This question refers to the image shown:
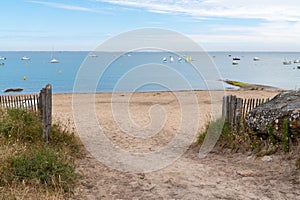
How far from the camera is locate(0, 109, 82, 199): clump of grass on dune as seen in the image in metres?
5.31

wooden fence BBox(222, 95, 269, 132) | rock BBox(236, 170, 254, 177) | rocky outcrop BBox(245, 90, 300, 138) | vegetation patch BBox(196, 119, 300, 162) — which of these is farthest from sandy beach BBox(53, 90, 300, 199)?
wooden fence BBox(222, 95, 269, 132)

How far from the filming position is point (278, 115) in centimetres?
779

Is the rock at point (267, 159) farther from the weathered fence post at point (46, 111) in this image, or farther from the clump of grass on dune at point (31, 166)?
the weathered fence post at point (46, 111)

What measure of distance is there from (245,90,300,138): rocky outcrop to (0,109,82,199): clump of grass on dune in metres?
4.33

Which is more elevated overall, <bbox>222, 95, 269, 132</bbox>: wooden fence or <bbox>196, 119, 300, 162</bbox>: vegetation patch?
<bbox>222, 95, 269, 132</bbox>: wooden fence

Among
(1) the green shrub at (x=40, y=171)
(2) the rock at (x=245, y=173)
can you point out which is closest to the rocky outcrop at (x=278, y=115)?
(2) the rock at (x=245, y=173)

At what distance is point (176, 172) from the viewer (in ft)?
23.2

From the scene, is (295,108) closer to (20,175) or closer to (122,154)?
(122,154)

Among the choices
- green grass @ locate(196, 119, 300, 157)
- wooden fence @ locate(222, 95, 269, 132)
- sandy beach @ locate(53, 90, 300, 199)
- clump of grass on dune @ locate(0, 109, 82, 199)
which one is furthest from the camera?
wooden fence @ locate(222, 95, 269, 132)

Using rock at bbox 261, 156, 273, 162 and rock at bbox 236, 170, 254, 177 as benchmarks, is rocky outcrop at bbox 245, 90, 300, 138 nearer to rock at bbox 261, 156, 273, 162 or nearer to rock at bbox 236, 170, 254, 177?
rock at bbox 261, 156, 273, 162

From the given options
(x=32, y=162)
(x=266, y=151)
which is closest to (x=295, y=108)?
(x=266, y=151)

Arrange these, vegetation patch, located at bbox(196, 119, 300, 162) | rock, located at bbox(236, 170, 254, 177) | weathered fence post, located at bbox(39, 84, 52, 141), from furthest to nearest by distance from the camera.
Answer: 1. weathered fence post, located at bbox(39, 84, 52, 141)
2. vegetation patch, located at bbox(196, 119, 300, 162)
3. rock, located at bbox(236, 170, 254, 177)

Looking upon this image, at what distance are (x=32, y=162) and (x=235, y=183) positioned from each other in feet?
12.0

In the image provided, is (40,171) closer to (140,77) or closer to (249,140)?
(249,140)
